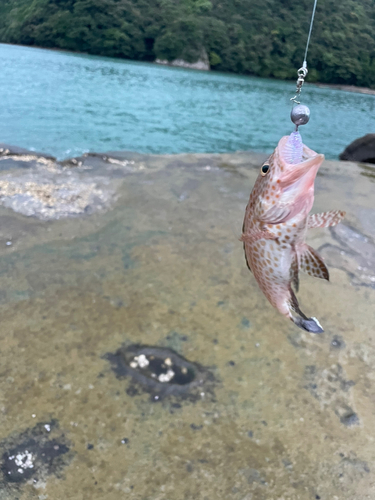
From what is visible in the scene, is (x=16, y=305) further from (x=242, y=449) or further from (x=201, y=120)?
(x=201, y=120)

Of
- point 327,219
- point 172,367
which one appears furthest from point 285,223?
point 172,367

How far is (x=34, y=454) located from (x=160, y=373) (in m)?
1.06

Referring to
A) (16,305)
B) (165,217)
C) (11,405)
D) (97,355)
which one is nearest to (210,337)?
(97,355)

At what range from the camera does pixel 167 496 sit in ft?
7.13

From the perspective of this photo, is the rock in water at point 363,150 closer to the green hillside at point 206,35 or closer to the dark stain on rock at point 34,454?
the dark stain on rock at point 34,454

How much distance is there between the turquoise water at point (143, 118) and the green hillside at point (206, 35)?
24.3 m

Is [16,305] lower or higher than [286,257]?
lower

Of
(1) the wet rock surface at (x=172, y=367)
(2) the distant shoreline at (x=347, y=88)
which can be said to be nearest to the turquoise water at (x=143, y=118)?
(1) the wet rock surface at (x=172, y=367)

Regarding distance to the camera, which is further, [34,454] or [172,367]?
[172,367]

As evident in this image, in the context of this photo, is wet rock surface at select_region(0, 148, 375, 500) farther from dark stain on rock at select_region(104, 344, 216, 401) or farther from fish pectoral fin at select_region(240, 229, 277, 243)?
fish pectoral fin at select_region(240, 229, 277, 243)

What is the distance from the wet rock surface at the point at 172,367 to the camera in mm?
2305

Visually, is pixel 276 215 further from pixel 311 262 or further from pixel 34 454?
pixel 34 454

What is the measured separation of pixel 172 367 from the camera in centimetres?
304

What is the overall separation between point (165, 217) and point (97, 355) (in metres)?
2.85
